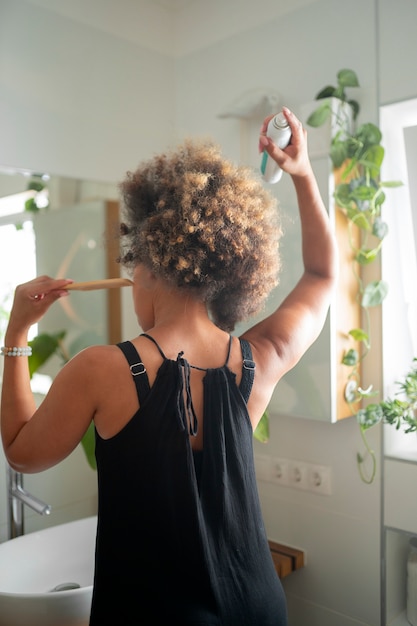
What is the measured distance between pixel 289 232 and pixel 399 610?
1.15 meters

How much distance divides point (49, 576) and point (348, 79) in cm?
161

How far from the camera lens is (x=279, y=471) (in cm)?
203

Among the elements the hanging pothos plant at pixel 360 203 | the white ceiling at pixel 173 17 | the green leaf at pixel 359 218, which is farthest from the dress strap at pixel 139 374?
the white ceiling at pixel 173 17

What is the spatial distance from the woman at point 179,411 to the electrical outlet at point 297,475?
937mm

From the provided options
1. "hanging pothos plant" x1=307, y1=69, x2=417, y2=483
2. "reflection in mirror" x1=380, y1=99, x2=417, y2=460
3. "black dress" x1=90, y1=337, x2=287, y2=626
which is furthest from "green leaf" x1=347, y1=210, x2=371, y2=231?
"black dress" x1=90, y1=337, x2=287, y2=626

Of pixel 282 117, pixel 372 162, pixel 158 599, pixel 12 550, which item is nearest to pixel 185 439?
pixel 158 599

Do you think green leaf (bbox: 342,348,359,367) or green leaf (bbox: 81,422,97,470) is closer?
green leaf (bbox: 342,348,359,367)

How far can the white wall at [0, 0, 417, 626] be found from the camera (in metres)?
1.79

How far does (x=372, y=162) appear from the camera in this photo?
1.68m

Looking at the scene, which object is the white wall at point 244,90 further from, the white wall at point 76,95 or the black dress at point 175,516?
the black dress at point 175,516

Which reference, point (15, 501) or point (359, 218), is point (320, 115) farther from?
point (15, 501)

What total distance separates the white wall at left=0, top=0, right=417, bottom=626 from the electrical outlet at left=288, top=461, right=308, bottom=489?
0.09 feet

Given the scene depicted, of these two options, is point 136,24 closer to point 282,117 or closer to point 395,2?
point 395,2

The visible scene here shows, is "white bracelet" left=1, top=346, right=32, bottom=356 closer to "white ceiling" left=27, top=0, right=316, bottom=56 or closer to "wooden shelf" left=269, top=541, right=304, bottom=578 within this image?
"wooden shelf" left=269, top=541, right=304, bottom=578
